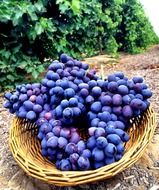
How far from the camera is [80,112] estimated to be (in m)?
1.38

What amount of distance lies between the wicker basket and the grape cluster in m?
0.03

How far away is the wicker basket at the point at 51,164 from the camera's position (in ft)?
3.97

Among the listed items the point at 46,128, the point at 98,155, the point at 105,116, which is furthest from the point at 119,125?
the point at 46,128

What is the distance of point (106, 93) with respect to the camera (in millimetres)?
1421

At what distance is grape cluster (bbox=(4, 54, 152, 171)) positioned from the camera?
126 cm

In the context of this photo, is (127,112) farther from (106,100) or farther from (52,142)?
(52,142)

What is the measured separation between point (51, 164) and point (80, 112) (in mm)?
225

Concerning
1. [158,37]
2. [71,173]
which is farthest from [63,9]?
[158,37]

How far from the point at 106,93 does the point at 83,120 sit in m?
0.14

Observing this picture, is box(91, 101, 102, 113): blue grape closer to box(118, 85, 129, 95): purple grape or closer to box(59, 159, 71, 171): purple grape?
box(118, 85, 129, 95): purple grape

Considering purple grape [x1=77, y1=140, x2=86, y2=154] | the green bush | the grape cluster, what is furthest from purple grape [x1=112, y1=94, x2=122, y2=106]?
the green bush

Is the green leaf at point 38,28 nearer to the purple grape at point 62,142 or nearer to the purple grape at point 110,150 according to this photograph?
the purple grape at point 62,142

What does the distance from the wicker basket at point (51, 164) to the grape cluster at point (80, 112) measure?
3 cm

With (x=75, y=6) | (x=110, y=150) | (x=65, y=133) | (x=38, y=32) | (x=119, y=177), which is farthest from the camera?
(x=75, y=6)
